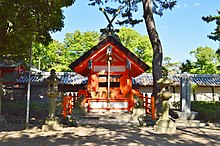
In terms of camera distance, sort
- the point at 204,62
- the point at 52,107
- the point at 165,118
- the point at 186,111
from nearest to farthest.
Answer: the point at 165,118, the point at 52,107, the point at 186,111, the point at 204,62

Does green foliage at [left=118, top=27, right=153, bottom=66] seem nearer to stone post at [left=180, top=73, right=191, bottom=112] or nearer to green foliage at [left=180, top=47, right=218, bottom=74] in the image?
green foliage at [left=180, top=47, right=218, bottom=74]

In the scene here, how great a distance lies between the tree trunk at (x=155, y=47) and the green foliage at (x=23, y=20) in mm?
5974

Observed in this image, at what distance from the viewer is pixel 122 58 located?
13703 mm

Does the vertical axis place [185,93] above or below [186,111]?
above

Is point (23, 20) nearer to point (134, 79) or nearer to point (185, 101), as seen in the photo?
point (185, 101)

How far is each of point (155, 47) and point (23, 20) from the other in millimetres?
7705

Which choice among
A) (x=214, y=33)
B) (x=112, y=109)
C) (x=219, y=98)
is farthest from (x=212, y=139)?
(x=219, y=98)

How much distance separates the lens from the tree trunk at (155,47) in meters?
12.1

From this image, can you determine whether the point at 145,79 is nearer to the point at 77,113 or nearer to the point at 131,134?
the point at 77,113

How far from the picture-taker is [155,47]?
1271 centimetres

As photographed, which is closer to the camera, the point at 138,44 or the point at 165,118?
the point at 165,118

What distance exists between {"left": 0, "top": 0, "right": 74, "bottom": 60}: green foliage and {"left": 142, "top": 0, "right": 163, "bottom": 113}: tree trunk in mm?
5974

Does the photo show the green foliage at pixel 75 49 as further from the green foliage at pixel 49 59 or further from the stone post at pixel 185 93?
the stone post at pixel 185 93

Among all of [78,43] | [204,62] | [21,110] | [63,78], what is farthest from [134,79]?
[78,43]
